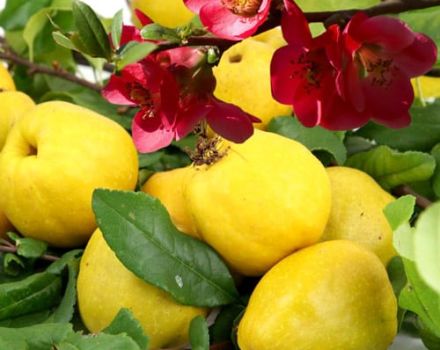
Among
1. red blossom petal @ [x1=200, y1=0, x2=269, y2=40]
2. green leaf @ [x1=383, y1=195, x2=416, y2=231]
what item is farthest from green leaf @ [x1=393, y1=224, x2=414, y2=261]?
red blossom petal @ [x1=200, y1=0, x2=269, y2=40]

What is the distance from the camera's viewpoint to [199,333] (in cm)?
52

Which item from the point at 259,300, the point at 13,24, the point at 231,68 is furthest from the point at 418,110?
the point at 13,24

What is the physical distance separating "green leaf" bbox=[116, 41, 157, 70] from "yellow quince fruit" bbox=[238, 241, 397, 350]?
0.18 meters

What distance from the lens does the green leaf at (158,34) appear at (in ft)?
1.36

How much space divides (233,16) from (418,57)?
0.10 metres

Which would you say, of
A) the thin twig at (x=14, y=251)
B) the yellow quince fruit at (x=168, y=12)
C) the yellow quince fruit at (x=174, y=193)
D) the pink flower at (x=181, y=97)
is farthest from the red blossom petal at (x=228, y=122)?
the yellow quince fruit at (x=168, y=12)

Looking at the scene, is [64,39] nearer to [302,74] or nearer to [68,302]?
[302,74]

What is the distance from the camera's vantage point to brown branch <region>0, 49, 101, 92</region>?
0.82 meters

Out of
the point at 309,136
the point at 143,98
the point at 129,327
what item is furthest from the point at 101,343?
the point at 309,136

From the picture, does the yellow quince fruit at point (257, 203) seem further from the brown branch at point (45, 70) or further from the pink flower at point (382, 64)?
the brown branch at point (45, 70)

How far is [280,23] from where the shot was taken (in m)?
0.45

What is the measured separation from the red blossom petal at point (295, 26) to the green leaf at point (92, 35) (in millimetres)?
86

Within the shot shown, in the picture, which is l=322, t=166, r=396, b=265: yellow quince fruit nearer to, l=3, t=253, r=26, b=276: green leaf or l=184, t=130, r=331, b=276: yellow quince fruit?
l=184, t=130, r=331, b=276: yellow quince fruit

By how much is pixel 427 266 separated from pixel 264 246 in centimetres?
21
